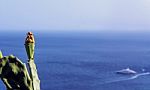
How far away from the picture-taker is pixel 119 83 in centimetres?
8394

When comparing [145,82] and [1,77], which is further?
[145,82]

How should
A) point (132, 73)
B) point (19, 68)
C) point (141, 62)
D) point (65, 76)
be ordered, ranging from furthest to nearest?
point (141, 62), point (132, 73), point (65, 76), point (19, 68)

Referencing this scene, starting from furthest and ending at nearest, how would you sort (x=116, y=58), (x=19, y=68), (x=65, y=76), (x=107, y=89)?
(x=116, y=58) → (x=65, y=76) → (x=107, y=89) → (x=19, y=68)

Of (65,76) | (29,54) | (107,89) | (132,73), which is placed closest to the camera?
(29,54)

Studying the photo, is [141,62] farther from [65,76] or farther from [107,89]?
[107,89]

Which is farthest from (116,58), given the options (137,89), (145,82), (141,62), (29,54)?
(29,54)

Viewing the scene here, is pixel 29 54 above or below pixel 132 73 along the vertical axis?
above

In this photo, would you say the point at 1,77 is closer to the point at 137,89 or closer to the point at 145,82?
the point at 137,89

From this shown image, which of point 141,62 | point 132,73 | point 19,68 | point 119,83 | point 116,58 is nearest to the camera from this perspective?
point 19,68

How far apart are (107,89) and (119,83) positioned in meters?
7.79

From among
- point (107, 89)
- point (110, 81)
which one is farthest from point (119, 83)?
point (107, 89)

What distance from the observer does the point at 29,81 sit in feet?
16.3

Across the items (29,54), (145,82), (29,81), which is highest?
(29,54)

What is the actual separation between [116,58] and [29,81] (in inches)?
5193
